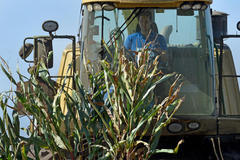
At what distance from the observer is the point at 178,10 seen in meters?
5.98

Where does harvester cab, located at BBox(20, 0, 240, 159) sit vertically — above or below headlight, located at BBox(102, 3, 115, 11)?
below

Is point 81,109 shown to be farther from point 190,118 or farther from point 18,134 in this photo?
point 190,118

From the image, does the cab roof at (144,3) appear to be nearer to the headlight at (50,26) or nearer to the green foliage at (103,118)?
the headlight at (50,26)

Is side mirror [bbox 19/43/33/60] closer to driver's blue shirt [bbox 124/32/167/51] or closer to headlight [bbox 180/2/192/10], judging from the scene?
Result: driver's blue shirt [bbox 124/32/167/51]

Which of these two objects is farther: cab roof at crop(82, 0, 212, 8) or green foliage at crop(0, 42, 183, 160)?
cab roof at crop(82, 0, 212, 8)

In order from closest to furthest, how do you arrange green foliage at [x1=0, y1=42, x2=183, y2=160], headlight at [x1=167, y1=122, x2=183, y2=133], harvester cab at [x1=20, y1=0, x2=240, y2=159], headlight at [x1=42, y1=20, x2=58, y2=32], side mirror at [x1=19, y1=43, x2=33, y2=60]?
green foliage at [x1=0, y1=42, x2=183, y2=160] → headlight at [x1=167, y1=122, x2=183, y2=133] → harvester cab at [x1=20, y1=0, x2=240, y2=159] → headlight at [x1=42, y1=20, x2=58, y2=32] → side mirror at [x1=19, y1=43, x2=33, y2=60]

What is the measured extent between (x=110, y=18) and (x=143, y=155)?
8.02 feet

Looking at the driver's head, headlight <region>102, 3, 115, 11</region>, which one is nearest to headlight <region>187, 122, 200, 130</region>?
the driver's head

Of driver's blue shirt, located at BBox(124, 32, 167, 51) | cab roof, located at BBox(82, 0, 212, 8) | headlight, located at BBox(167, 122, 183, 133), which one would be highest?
cab roof, located at BBox(82, 0, 212, 8)

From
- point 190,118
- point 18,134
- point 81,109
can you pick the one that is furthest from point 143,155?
point 190,118

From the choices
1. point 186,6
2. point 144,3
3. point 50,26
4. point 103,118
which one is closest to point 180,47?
point 186,6

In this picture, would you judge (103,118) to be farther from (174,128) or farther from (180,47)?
(180,47)

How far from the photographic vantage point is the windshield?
225 inches

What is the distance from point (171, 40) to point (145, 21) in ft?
1.17
